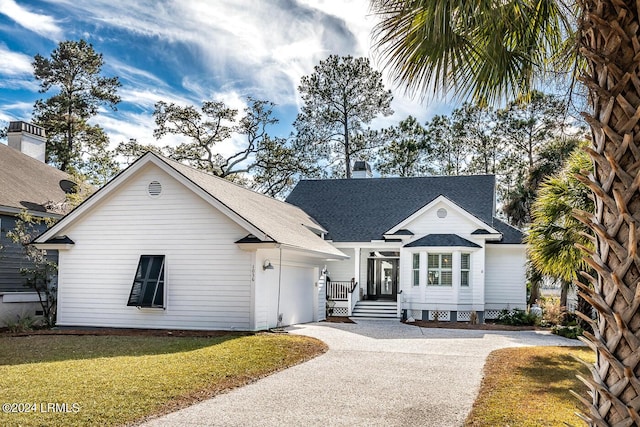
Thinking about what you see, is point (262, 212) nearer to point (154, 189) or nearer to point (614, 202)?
point (154, 189)

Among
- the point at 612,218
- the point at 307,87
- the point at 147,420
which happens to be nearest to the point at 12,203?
the point at 147,420

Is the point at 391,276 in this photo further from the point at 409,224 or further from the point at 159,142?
the point at 159,142

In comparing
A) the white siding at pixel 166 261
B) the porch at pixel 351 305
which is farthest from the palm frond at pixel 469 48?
the porch at pixel 351 305

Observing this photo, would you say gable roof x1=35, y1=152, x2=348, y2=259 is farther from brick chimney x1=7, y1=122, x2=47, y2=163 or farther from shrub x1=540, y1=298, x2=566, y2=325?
brick chimney x1=7, y1=122, x2=47, y2=163

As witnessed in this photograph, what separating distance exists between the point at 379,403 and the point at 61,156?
32.4 m

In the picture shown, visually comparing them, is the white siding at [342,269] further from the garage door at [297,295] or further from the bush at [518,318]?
the bush at [518,318]

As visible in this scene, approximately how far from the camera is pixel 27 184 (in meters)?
19.9

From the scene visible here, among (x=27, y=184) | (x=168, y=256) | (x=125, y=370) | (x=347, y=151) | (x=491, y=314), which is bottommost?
Answer: (x=491, y=314)

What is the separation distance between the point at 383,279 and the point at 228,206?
11.2m

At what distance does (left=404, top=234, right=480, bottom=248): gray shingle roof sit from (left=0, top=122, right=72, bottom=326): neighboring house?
43.8 feet

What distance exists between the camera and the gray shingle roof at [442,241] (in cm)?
2105

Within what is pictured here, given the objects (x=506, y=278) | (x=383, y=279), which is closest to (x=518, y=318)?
(x=506, y=278)

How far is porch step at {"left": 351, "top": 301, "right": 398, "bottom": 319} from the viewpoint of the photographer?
858 inches

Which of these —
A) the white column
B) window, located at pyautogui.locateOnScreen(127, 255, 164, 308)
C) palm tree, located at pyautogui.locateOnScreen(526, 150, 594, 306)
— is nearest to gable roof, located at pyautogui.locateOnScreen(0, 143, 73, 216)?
window, located at pyautogui.locateOnScreen(127, 255, 164, 308)
